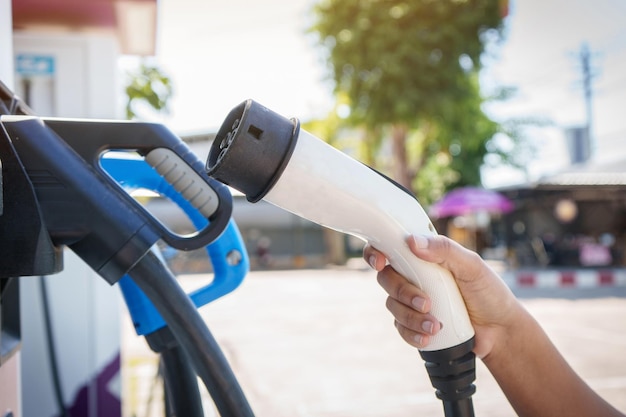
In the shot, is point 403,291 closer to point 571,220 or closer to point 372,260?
point 372,260

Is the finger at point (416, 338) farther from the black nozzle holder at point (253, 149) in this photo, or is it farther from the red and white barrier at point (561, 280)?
the red and white barrier at point (561, 280)

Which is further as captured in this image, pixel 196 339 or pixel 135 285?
pixel 135 285

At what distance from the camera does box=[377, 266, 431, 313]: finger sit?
0.74m

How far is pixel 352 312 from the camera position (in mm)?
9000

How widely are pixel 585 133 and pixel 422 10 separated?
14.9 meters

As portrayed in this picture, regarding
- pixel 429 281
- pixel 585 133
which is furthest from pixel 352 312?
pixel 585 133

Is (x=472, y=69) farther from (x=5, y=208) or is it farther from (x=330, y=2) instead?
(x=5, y=208)

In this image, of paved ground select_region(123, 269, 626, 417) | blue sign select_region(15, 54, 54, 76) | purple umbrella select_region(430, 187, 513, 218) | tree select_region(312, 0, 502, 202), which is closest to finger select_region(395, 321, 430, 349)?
paved ground select_region(123, 269, 626, 417)

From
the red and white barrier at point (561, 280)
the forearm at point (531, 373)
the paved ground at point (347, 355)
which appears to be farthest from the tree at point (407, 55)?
the forearm at point (531, 373)

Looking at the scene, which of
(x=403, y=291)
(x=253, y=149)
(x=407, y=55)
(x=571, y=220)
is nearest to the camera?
(x=253, y=149)

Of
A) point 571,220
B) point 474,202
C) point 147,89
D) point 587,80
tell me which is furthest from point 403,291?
point 587,80

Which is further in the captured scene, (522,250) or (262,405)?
(522,250)

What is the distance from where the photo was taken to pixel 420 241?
0.68 meters

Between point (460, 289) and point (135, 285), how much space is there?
0.46m
